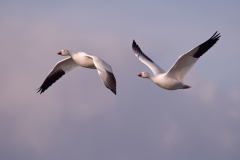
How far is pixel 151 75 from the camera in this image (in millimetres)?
21453

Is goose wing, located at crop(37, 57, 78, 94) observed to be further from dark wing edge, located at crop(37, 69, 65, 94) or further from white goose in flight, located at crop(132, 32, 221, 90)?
white goose in flight, located at crop(132, 32, 221, 90)

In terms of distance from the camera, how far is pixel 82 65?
21531 millimetres

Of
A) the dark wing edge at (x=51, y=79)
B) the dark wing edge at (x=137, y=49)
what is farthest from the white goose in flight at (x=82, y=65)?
the dark wing edge at (x=137, y=49)

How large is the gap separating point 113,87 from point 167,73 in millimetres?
2331

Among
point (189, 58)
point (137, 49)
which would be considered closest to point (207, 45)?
point (189, 58)

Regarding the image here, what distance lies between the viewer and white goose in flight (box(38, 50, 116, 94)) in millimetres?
19422

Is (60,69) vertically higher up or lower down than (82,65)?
lower down

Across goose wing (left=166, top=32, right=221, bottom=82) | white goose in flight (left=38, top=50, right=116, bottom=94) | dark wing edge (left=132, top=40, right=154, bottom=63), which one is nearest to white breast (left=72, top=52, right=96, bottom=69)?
white goose in flight (left=38, top=50, right=116, bottom=94)

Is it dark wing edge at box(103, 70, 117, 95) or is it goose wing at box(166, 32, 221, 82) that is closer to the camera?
dark wing edge at box(103, 70, 117, 95)

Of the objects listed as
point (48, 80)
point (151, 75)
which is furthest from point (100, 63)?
point (48, 80)

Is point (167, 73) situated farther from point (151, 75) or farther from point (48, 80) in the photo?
point (48, 80)

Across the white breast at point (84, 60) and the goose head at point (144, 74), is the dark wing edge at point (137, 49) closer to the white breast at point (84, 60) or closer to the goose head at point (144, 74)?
the goose head at point (144, 74)

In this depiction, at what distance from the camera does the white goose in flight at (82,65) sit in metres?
19.4

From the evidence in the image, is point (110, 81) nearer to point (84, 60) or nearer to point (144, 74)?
point (84, 60)
